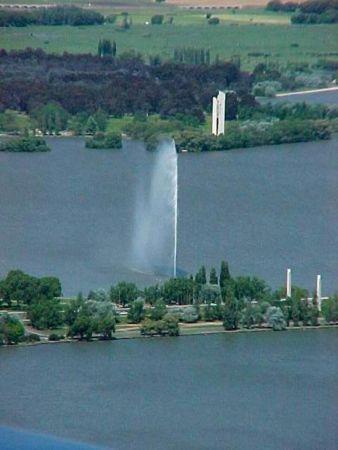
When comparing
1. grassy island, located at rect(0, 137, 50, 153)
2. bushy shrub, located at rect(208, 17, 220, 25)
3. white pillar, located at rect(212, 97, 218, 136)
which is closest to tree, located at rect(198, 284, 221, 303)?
grassy island, located at rect(0, 137, 50, 153)

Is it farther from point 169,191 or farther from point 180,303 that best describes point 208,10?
point 180,303

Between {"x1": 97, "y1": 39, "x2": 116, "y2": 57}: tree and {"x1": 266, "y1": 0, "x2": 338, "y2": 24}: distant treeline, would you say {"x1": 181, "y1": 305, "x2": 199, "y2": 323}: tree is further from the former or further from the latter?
{"x1": 97, "y1": 39, "x2": 116, "y2": 57}: tree

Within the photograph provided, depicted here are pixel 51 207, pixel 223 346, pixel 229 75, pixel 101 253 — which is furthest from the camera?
pixel 229 75

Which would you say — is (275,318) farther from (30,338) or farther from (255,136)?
(255,136)

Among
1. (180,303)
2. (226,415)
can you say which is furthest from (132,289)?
(226,415)

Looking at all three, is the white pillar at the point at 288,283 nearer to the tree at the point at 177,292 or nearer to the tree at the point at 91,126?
the tree at the point at 177,292

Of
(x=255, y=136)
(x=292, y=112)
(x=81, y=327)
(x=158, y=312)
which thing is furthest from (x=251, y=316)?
(x=292, y=112)

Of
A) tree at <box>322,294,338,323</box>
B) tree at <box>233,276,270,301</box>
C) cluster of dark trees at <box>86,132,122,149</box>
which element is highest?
cluster of dark trees at <box>86,132,122,149</box>
